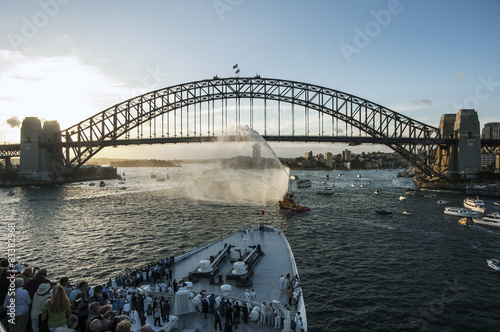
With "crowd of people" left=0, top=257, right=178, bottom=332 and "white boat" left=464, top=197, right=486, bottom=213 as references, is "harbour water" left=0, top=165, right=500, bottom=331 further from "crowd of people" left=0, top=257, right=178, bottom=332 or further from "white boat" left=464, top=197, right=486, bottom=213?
"crowd of people" left=0, top=257, right=178, bottom=332

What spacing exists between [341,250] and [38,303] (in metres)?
25.3

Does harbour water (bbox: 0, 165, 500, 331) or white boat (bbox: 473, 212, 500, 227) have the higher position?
white boat (bbox: 473, 212, 500, 227)

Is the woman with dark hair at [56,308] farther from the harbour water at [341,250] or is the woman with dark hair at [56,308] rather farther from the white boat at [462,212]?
the white boat at [462,212]

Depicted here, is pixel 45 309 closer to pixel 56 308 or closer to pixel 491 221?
pixel 56 308

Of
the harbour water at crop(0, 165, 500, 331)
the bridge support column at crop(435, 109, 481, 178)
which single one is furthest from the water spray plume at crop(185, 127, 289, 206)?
the bridge support column at crop(435, 109, 481, 178)

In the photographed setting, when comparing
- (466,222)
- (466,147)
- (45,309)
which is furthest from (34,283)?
(466,147)

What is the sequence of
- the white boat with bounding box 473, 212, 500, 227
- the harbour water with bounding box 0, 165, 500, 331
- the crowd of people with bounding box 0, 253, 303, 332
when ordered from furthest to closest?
1. the white boat with bounding box 473, 212, 500, 227
2. the harbour water with bounding box 0, 165, 500, 331
3. the crowd of people with bounding box 0, 253, 303, 332

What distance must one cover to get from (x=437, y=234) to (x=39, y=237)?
43.3 meters

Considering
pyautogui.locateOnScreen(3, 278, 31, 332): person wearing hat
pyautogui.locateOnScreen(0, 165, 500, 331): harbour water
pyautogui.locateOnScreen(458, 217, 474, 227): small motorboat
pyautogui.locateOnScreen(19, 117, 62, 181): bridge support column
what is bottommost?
pyautogui.locateOnScreen(0, 165, 500, 331): harbour water

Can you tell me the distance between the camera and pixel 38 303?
5.72 m

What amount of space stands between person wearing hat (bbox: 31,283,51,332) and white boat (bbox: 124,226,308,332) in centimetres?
509

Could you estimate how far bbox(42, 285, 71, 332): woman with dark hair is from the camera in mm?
5410

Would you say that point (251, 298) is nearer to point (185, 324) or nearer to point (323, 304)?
point (185, 324)

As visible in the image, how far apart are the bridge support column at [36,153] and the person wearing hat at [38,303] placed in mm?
103391
